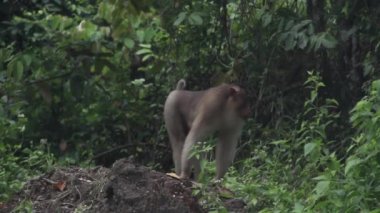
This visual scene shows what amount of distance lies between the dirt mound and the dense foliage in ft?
0.56

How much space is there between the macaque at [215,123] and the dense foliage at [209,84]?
9.2 inches

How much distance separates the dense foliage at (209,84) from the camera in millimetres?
6816

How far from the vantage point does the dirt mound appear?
22.4 feet

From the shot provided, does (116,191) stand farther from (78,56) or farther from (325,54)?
(325,54)

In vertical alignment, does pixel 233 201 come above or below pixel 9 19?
below

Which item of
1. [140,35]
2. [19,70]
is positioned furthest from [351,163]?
[140,35]

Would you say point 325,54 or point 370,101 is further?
point 325,54

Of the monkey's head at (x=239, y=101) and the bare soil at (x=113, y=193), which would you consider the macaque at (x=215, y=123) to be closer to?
the monkey's head at (x=239, y=101)

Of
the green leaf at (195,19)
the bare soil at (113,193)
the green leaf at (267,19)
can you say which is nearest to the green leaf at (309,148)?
the bare soil at (113,193)

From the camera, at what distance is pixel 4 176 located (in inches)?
308

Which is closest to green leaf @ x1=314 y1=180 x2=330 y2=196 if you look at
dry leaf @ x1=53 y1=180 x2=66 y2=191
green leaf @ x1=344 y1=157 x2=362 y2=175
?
green leaf @ x1=344 y1=157 x2=362 y2=175

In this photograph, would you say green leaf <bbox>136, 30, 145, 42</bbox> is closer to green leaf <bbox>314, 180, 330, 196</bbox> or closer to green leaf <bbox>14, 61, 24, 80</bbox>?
green leaf <bbox>14, 61, 24, 80</bbox>

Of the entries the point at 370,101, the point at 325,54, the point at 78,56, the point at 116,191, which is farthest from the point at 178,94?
the point at 370,101

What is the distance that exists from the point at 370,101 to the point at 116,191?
5.87ft
